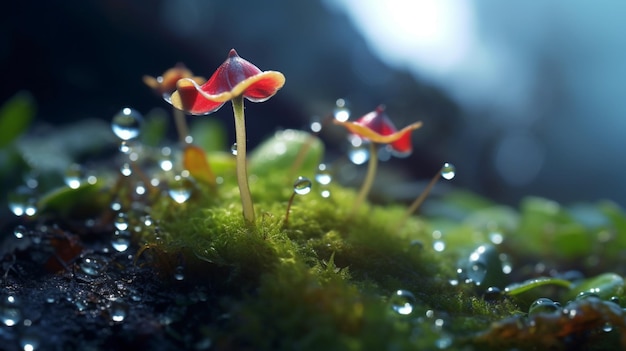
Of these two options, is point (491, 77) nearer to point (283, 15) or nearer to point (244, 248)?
point (283, 15)

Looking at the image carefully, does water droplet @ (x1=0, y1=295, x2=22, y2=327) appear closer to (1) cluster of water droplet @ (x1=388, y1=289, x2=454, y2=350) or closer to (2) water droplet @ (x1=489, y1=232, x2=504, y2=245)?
(1) cluster of water droplet @ (x1=388, y1=289, x2=454, y2=350)

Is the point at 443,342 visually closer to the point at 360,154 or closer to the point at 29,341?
the point at 29,341

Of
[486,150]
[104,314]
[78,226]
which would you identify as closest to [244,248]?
[104,314]

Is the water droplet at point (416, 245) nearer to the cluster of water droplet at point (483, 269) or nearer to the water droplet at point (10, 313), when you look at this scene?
the cluster of water droplet at point (483, 269)

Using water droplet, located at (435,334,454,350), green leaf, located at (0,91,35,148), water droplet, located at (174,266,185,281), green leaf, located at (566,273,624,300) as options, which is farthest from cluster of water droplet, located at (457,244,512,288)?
green leaf, located at (0,91,35,148)

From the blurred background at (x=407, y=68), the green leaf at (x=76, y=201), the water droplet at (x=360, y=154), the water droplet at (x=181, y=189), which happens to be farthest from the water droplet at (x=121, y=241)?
the blurred background at (x=407, y=68)

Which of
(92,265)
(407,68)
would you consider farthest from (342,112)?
(407,68)

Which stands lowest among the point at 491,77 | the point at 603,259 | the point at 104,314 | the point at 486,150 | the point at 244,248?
the point at 104,314
